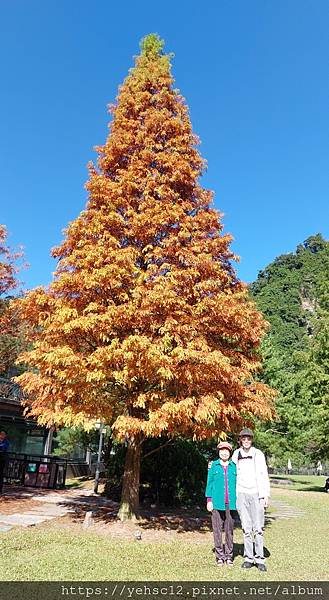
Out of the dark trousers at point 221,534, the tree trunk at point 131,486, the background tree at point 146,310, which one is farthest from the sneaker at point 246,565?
the tree trunk at point 131,486

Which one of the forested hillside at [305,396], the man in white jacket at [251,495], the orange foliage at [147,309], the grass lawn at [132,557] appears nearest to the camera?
the grass lawn at [132,557]

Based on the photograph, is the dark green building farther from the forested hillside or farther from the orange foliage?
the forested hillside

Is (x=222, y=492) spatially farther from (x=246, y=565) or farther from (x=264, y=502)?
(x=246, y=565)

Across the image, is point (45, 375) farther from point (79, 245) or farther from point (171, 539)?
point (171, 539)

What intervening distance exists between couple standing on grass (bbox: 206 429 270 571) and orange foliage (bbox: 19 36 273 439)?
48.1 inches

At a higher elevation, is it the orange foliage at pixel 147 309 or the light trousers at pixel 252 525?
the orange foliage at pixel 147 309

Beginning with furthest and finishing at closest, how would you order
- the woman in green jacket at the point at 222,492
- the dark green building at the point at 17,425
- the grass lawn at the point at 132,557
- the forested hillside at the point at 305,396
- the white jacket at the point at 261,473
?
the forested hillside at the point at 305,396
the dark green building at the point at 17,425
the woman in green jacket at the point at 222,492
the white jacket at the point at 261,473
the grass lawn at the point at 132,557

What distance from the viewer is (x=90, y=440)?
19.2 metres

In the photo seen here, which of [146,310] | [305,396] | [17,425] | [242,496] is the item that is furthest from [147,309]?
[305,396]

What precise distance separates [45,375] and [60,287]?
1751 mm

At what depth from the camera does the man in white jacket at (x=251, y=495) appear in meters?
5.71

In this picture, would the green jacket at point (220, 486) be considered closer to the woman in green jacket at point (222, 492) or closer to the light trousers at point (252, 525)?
the woman in green jacket at point (222, 492)

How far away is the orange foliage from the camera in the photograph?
7.48 m

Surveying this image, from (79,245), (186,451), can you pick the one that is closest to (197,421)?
(79,245)
